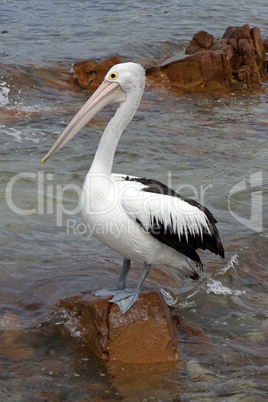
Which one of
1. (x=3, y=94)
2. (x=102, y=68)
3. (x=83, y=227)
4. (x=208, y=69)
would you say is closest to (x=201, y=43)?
(x=208, y=69)

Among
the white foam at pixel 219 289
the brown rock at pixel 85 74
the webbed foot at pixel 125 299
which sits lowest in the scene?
the white foam at pixel 219 289

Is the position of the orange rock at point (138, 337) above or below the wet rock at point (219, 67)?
below

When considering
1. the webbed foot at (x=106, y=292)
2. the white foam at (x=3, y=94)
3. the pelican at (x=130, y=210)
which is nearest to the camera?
the pelican at (x=130, y=210)

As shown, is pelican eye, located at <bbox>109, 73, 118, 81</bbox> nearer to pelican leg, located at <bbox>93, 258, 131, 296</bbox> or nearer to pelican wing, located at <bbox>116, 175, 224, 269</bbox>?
pelican wing, located at <bbox>116, 175, 224, 269</bbox>

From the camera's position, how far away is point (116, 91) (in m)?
3.86

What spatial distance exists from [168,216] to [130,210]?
0.30m

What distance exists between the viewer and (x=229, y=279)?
5.06 m

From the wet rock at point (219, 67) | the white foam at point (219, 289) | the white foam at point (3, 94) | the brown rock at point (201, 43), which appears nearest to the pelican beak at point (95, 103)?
the white foam at point (219, 289)

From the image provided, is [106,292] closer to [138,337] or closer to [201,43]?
[138,337]

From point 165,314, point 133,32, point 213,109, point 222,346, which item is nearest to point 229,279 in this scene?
point 222,346

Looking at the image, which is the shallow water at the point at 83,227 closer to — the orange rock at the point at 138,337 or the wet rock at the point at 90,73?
the orange rock at the point at 138,337

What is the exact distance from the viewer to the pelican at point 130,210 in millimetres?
3559

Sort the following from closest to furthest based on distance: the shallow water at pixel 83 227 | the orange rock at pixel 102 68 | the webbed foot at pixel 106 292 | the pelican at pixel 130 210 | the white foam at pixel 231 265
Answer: the pelican at pixel 130 210, the shallow water at pixel 83 227, the webbed foot at pixel 106 292, the white foam at pixel 231 265, the orange rock at pixel 102 68

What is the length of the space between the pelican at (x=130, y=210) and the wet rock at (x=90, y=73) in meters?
7.04
